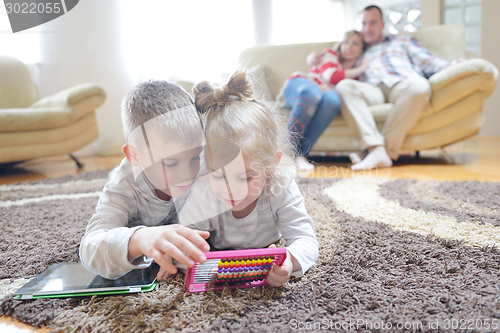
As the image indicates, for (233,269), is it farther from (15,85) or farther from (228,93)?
(15,85)

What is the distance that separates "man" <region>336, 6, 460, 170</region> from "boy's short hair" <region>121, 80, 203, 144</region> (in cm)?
126

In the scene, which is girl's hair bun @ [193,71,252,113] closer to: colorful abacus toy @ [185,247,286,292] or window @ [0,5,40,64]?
colorful abacus toy @ [185,247,286,292]

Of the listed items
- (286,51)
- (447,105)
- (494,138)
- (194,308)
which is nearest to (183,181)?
(194,308)

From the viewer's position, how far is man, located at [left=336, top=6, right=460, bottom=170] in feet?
6.07

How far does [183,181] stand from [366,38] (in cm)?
200

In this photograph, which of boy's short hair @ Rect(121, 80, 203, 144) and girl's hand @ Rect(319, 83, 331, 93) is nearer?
boy's short hair @ Rect(121, 80, 203, 144)

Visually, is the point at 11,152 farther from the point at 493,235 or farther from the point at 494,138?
the point at 494,138

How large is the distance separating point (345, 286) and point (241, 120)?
1.11ft

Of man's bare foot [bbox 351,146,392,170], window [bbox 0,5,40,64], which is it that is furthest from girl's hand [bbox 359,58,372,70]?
window [bbox 0,5,40,64]

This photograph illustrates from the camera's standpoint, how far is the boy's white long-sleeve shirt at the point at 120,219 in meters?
0.56

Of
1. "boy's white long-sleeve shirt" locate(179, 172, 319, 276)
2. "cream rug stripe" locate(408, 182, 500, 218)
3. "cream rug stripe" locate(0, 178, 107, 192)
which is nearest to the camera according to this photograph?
"boy's white long-sleeve shirt" locate(179, 172, 319, 276)

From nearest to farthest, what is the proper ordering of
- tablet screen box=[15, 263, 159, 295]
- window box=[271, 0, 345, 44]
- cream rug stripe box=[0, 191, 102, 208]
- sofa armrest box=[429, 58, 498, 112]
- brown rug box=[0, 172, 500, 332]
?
brown rug box=[0, 172, 500, 332]
tablet screen box=[15, 263, 159, 295]
cream rug stripe box=[0, 191, 102, 208]
sofa armrest box=[429, 58, 498, 112]
window box=[271, 0, 345, 44]

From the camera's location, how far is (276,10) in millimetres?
3658

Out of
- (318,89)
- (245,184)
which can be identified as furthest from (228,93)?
(318,89)
